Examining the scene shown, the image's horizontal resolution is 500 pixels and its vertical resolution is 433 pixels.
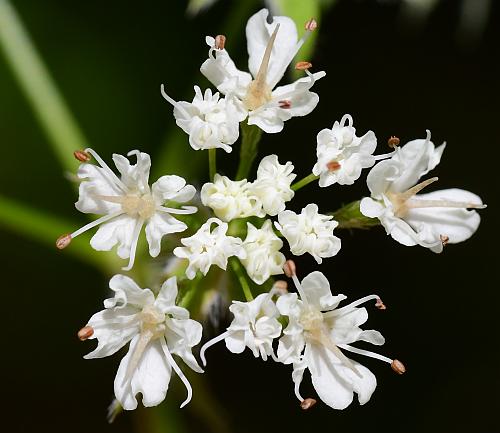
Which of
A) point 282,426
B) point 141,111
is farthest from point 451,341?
point 141,111

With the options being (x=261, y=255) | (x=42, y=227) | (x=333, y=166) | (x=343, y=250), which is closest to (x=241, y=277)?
(x=261, y=255)

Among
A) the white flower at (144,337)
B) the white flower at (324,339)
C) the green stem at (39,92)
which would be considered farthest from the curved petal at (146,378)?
the green stem at (39,92)

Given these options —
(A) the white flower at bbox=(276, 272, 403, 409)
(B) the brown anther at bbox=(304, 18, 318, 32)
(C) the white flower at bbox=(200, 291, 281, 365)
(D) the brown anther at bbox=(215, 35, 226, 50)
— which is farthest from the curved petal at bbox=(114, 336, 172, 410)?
(B) the brown anther at bbox=(304, 18, 318, 32)

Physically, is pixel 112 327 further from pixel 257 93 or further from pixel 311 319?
pixel 257 93

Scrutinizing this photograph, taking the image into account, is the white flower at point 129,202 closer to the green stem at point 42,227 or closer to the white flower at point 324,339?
the white flower at point 324,339

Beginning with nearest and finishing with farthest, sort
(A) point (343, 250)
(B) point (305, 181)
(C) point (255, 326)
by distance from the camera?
1. (C) point (255, 326)
2. (B) point (305, 181)
3. (A) point (343, 250)

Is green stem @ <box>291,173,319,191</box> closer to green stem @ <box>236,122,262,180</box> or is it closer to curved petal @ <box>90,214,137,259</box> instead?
green stem @ <box>236,122,262,180</box>

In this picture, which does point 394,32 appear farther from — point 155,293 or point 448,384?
point 155,293
